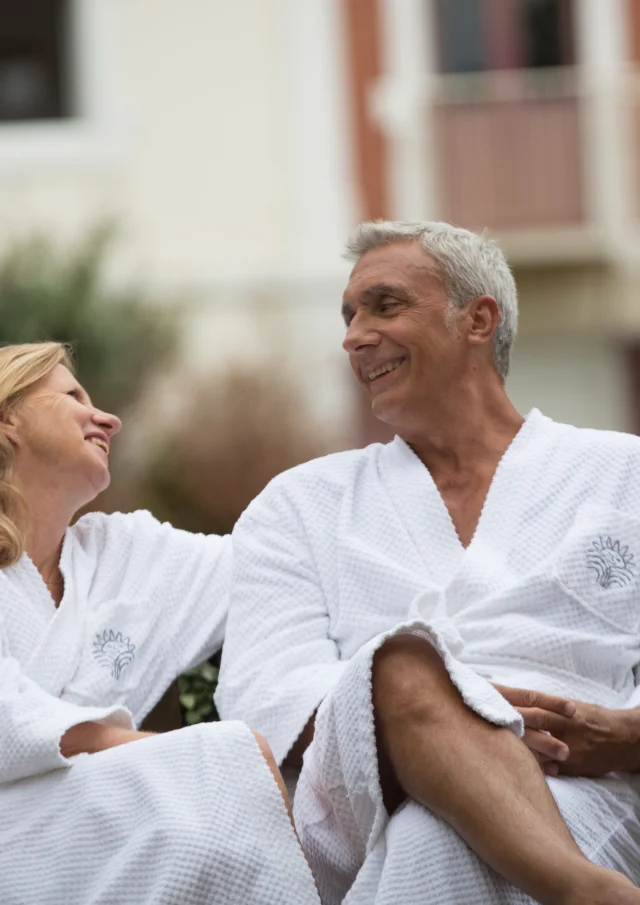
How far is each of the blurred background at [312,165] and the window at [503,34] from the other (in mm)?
14

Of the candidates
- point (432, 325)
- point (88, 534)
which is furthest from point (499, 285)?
point (88, 534)

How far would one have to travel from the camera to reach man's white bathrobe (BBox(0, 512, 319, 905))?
8.26 ft

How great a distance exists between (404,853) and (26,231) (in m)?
7.71

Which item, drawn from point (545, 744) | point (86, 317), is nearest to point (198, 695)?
point (545, 744)

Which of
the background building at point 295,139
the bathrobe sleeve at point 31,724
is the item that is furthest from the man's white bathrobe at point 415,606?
the background building at point 295,139

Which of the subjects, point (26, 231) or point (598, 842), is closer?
point (598, 842)

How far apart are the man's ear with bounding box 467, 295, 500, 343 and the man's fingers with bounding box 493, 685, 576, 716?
0.85 m

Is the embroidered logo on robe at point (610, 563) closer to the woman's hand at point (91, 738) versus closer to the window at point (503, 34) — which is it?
the woman's hand at point (91, 738)

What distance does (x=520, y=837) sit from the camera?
2369 mm

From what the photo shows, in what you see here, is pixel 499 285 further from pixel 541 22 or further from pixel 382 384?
pixel 541 22

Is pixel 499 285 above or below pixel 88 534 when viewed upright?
above

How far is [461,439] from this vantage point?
129 inches

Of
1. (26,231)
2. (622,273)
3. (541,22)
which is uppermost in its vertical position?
(541,22)

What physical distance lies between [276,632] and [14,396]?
2.18ft
